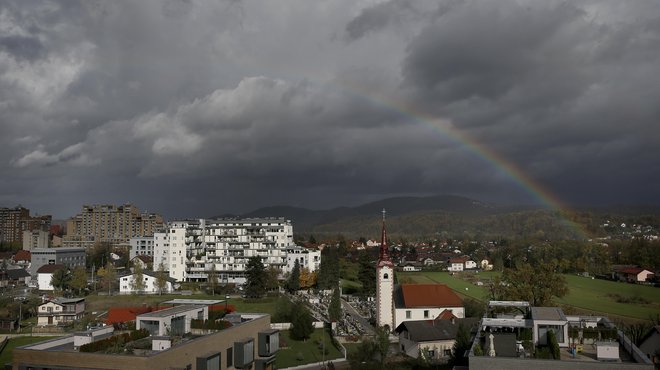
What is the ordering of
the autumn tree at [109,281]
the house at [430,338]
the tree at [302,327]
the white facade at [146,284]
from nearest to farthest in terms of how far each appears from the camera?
the house at [430,338]
the tree at [302,327]
the white facade at [146,284]
the autumn tree at [109,281]

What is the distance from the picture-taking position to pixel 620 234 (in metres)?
147

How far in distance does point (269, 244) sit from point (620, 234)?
112865 millimetres

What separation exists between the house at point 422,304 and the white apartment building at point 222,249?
30.8 metres

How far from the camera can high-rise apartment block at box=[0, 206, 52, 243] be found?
141625 millimetres

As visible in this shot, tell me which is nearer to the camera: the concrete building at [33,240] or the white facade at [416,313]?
the white facade at [416,313]

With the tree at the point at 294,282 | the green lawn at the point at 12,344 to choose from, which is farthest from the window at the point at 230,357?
the tree at the point at 294,282

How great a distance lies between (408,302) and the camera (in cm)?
4216

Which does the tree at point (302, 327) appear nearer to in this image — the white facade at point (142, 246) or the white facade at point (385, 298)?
the white facade at point (385, 298)

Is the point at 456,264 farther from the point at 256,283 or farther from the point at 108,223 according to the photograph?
the point at 108,223

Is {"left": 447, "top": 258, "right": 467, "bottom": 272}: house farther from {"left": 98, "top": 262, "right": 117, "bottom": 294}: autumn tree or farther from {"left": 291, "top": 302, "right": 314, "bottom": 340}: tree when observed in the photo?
{"left": 291, "top": 302, "right": 314, "bottom": 340}: tree

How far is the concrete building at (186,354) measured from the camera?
741 inches

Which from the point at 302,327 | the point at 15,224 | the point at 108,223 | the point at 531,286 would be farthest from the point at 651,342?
the point at 15,224

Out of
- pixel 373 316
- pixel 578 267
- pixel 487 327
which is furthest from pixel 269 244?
pixel 487 327

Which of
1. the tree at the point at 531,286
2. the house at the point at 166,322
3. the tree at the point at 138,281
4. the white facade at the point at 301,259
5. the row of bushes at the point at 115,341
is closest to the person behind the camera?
the row of bushes at the point at 115,341
